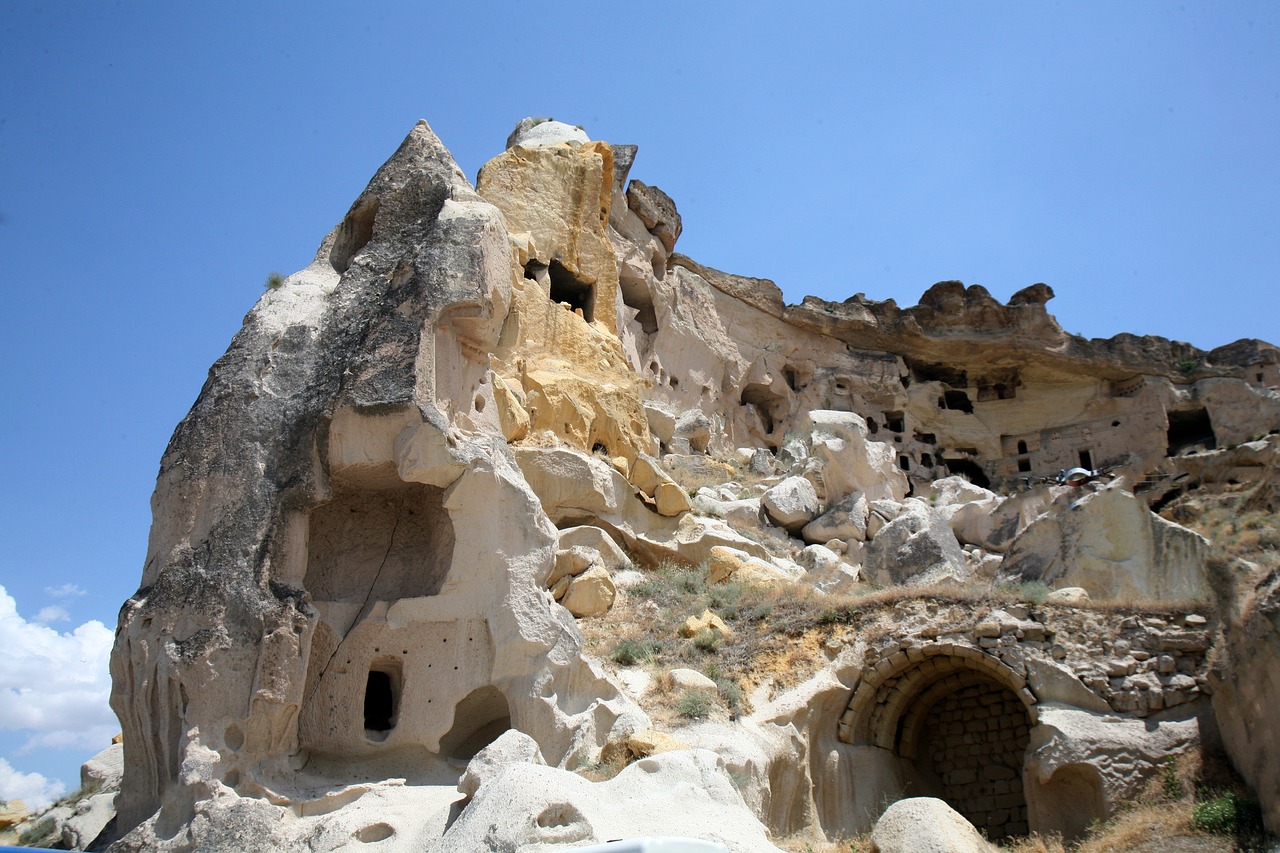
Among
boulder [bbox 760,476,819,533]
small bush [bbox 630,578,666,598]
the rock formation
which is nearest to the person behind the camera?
the rock formation

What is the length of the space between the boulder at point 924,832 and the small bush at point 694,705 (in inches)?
80.0

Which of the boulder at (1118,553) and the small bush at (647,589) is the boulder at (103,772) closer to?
the small bush at (647,589)

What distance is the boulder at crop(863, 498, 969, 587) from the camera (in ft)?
52.2

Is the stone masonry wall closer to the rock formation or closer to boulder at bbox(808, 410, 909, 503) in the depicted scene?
the rock formation

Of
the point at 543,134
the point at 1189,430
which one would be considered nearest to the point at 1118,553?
the point at 543,134

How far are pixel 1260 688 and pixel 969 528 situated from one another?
1138 centimetres

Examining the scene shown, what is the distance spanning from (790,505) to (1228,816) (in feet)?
36.3

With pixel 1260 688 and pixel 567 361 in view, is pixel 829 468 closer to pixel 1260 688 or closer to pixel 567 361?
pixel 567 361

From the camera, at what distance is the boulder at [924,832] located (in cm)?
871

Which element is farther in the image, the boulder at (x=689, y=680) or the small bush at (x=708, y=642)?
the small bush at (x=708, y=642)

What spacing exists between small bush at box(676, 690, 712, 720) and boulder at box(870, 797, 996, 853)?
203 centimetres

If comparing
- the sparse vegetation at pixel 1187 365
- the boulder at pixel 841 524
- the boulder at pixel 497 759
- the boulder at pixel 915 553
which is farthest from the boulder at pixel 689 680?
the sparse vegetation at pixel 1187 365

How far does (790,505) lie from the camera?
2000cm

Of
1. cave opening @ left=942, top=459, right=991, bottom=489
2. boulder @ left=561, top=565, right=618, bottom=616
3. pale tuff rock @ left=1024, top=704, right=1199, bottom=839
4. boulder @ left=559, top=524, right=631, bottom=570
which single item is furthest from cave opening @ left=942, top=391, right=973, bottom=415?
pale tuff rock @ left=1024, top=704, right=1199, bottom=839
